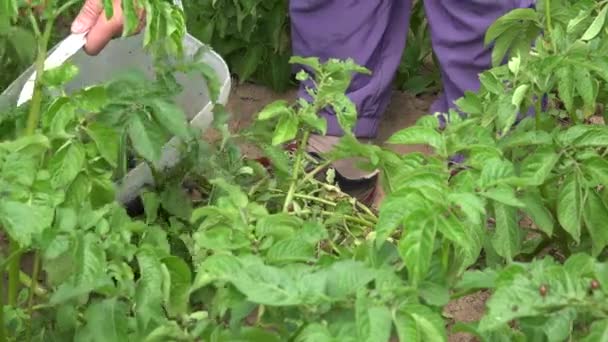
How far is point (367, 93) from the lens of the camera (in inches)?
95.5

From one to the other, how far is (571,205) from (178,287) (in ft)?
1.80

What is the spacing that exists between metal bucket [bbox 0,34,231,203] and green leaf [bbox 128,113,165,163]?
0.96 feet

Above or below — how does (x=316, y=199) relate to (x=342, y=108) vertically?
below

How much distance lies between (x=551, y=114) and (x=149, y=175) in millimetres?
787

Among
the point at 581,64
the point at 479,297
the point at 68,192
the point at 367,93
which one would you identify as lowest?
the point at 479,297

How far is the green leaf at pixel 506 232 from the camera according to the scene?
4.70ft

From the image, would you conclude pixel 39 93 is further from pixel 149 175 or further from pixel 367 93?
pixel 367 93

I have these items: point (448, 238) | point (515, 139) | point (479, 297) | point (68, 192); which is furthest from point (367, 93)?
point (448, 238)

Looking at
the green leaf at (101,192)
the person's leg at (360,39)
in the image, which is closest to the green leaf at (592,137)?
the green leaf at (101,192)

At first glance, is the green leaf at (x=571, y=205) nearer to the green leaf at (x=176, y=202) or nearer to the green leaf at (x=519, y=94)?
the green leaf at (x=519, y=94)

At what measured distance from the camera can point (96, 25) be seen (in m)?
1.80

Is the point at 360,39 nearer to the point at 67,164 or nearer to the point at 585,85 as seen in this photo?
the point at 585,85

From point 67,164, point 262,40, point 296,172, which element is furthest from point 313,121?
point 262,40

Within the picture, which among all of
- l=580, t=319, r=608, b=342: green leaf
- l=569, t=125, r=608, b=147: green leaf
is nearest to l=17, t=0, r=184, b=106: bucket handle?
l=569, t=125, r=608, b=147: green leaf
